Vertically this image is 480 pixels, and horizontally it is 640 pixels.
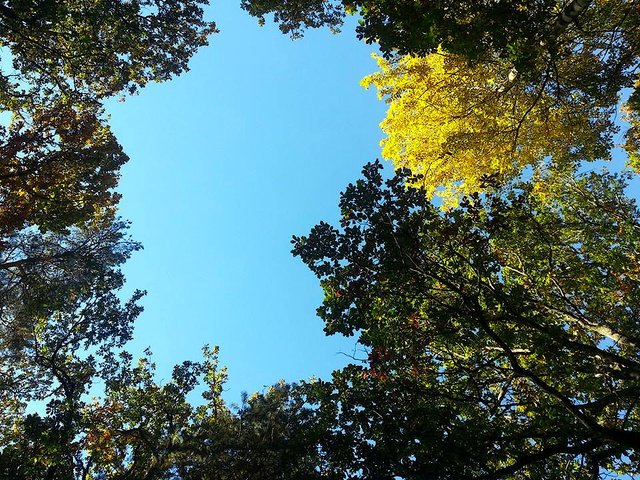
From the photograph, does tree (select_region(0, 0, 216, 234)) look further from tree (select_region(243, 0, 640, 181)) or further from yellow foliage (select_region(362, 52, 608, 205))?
yellow foliage (select_region(362, 52, 608, 205))

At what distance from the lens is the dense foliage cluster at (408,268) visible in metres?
5.92

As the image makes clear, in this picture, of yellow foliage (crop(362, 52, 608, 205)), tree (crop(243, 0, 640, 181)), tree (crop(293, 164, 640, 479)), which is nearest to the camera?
tree (crop(293, 164, 640, 479))

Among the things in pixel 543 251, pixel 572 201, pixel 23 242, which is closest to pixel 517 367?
pixel 543 251

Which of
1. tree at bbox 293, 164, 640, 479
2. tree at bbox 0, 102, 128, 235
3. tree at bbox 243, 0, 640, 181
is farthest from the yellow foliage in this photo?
tree at bbox 0, 102, 128, 235

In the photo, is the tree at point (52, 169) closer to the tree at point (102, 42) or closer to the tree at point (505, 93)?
the tree at point (102, 42)

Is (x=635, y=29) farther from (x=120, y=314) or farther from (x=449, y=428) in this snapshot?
(x=120, y=314)

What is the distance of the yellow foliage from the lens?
35.1ft

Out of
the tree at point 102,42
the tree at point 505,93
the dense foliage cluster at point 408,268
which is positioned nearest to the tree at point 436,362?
the dense foliage cluster at point 408,268

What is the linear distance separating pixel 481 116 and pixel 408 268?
6.97 m

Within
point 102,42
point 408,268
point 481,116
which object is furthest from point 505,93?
point 102,42

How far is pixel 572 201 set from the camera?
34.0 ft

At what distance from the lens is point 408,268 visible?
233 inches

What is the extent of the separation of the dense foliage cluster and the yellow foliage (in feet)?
0.19

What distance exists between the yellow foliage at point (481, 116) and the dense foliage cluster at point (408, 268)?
0.19 ft
